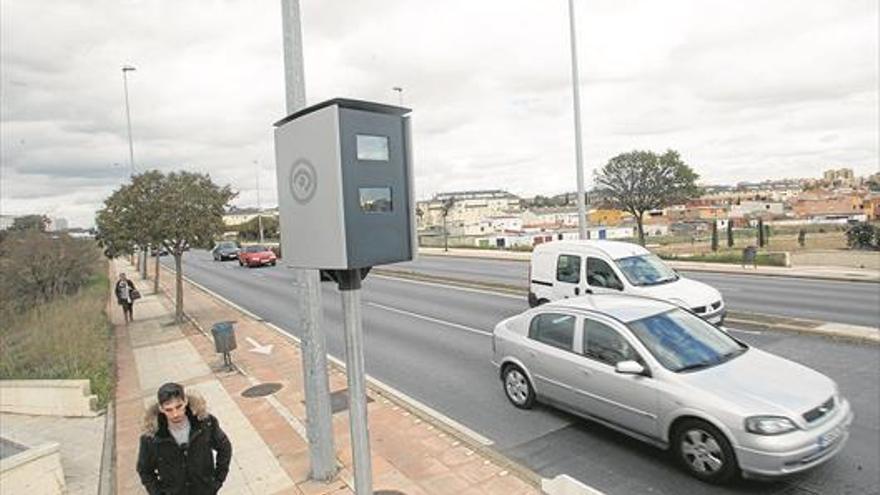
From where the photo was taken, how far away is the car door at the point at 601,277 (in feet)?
36.5

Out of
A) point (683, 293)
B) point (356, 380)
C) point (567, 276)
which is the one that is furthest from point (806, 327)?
point (356, 380)

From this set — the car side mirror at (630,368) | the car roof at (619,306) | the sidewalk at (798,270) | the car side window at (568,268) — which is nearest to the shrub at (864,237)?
the sidewalk at (798,270)

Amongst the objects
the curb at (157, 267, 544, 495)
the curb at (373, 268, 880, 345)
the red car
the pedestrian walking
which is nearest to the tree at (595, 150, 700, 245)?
the red car

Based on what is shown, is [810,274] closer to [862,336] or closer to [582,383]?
[862,336]

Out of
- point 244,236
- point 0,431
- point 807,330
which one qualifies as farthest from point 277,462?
point 244,236

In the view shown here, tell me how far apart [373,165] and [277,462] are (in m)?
4.23

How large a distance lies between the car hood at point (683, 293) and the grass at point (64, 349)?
9.19 metres

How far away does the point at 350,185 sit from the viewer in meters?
3.84

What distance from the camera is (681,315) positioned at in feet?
23.4

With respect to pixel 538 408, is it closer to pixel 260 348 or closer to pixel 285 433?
pixel 285 433

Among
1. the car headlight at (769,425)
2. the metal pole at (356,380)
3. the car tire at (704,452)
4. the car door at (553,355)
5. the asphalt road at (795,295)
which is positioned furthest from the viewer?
the asphalt road at (795,295)

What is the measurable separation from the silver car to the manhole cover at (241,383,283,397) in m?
3.93

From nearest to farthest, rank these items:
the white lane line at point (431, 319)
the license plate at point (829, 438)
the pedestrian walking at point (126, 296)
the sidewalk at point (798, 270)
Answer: the license plate at point (829, 438)
the white lane line at point (431, 319)
the pedestrian walking at point (126, 296)
the sidewalk at point (798, 270)

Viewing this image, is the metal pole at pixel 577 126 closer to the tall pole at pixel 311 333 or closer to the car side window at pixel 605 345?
the car side window at pixel 605 345
